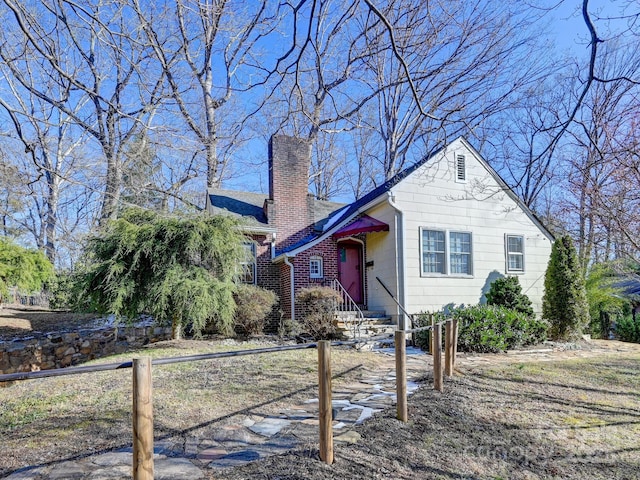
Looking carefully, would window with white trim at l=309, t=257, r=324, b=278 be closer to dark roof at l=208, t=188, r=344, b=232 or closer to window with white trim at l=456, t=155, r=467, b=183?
dark roof at l=208, t=188, r=344, b=232

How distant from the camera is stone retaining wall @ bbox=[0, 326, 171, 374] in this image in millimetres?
10102

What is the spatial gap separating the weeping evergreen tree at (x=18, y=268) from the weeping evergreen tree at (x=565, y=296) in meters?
14.8

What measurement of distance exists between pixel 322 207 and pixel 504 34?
7984 mm

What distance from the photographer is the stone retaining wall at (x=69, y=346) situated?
10102 millimetres

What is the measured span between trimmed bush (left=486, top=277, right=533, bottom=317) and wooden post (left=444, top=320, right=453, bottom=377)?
583cm

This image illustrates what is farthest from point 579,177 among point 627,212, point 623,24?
point 623,24

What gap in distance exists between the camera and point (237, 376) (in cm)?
605

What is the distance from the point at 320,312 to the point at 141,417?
27.4 ft

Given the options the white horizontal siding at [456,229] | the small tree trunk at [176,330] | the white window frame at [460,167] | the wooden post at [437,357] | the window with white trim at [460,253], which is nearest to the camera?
the wooden post at [437,357]

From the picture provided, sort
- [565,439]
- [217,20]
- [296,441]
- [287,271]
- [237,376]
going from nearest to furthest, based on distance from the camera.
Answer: [296,441] < [565,439] < [237,376] < [217,20] < [287,271]

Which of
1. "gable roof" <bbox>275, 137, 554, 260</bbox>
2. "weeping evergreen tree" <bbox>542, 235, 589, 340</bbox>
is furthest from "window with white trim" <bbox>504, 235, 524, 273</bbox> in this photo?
"weeping evergreen tree" <bbox>542, 235, 589, 340</bbox>

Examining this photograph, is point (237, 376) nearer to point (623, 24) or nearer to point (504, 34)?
point (623, 24)

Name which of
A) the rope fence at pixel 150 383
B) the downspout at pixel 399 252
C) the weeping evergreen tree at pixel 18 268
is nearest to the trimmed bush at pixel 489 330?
the downspout at pixel 399 252

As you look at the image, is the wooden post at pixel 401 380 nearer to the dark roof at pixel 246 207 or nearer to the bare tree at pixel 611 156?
the bare tree at pixel 611 156
